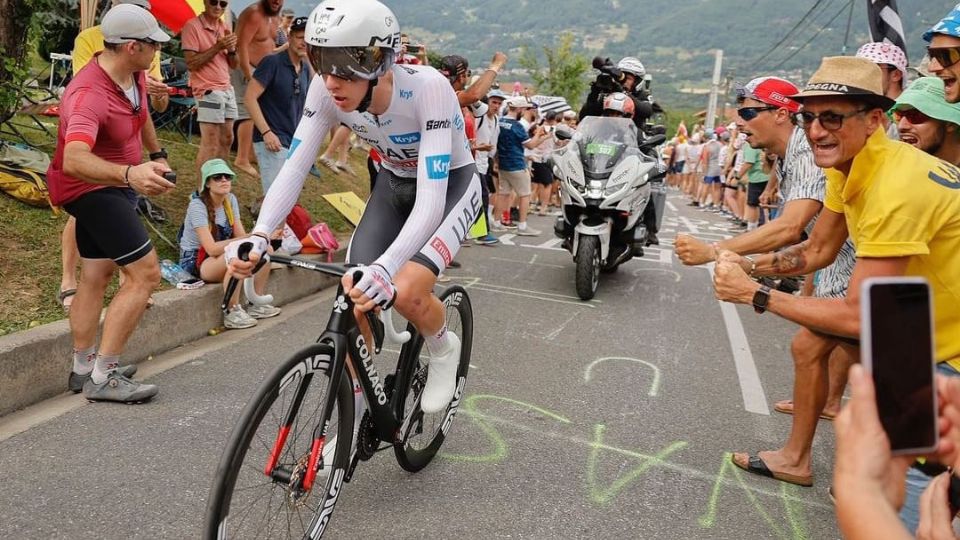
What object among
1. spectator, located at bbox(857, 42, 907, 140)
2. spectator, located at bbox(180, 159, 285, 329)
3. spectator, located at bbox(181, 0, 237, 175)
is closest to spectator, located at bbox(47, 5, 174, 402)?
spectator, located at bbox(180, 159, 285, 329)

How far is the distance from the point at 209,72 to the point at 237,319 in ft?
9.23

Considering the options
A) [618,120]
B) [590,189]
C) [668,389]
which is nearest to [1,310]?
[668,389]

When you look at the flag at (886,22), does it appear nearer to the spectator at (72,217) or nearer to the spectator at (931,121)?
the spectator at (931,121)

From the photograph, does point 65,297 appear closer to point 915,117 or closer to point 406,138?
point 406,138

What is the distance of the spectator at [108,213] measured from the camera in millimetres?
3756

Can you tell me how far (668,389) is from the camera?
15.6ft

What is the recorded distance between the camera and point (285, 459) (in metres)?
2.45

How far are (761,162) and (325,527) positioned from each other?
10.1 m

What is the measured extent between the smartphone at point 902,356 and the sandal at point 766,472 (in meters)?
2.62

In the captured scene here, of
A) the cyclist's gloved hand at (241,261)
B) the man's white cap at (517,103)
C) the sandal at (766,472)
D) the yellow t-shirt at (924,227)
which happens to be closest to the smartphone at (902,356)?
the yellow t-shirt at (924,227)

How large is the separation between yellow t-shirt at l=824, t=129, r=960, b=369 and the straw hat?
10.4 inches

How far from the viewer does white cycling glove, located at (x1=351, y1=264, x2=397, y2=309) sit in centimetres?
231

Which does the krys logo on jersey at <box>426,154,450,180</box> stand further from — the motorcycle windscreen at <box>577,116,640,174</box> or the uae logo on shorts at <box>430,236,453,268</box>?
the motorcycle windscreen at <box>577,116,640,174</box>

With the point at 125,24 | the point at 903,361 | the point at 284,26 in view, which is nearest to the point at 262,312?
the point at 125,24
